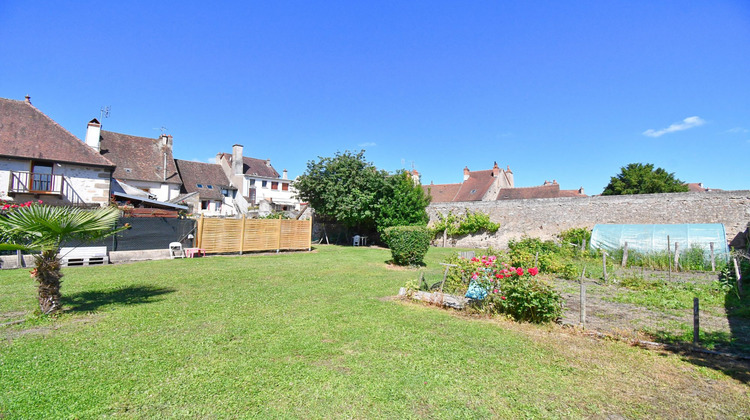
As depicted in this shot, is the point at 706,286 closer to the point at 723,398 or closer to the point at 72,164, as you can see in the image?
the point at 723,398

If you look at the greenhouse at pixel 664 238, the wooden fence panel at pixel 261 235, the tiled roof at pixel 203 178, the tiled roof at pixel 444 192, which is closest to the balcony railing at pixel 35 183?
the wooden fence panel at pixel 261 235

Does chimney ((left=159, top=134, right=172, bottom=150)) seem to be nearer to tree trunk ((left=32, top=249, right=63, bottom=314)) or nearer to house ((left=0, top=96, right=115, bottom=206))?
house ((left=0, top=96, right=115, bottom=206))

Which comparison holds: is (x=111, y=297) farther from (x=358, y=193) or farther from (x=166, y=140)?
(x=166, y=140)

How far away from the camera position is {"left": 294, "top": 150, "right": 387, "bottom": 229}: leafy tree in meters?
23.0

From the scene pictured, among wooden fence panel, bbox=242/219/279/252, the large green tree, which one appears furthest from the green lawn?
the large green tree

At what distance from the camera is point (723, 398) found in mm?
3629

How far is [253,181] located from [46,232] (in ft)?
122

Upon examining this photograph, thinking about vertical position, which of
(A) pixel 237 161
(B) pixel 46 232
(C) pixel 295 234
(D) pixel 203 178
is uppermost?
(A) pixel 237 161

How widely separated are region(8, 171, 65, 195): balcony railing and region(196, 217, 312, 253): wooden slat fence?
8.58m

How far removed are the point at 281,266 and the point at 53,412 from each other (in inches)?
408

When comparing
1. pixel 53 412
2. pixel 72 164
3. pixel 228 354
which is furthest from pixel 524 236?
pixel 72 164

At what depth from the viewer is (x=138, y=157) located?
1213 inches

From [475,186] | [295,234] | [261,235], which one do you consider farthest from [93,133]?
[475,186]

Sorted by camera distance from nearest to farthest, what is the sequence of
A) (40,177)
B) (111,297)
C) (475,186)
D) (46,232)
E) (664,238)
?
(46,232) → (111,297) → (664,238) → (40,177) → (475,186)
